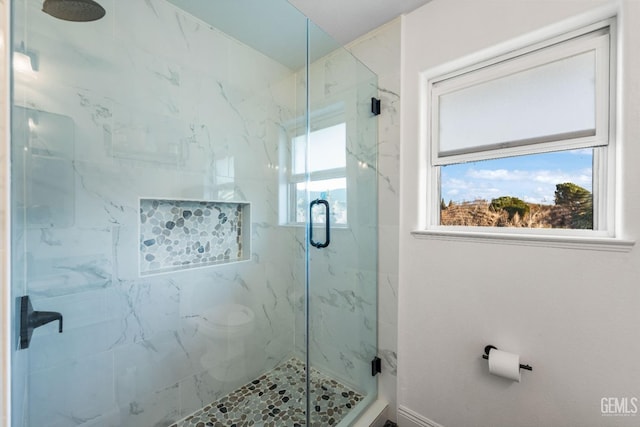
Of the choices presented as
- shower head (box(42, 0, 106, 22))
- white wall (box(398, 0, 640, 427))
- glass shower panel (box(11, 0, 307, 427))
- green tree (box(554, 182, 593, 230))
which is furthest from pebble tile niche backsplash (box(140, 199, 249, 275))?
green tree (box(554, 182, 593, 230))

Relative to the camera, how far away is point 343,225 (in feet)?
5.77

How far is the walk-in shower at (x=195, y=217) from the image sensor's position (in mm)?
1229

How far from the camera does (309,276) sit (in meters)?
1.73

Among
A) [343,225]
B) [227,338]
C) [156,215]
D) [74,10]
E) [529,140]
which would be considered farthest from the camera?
[227,338]

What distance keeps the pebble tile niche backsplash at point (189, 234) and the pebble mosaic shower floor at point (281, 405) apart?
940 mm

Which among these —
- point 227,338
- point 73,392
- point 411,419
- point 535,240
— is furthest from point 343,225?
point 73,392

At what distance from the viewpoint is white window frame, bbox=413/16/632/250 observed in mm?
1158

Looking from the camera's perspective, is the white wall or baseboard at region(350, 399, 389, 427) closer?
the white wall

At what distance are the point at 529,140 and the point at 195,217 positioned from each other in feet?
6.58

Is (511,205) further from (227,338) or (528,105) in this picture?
(227,338)

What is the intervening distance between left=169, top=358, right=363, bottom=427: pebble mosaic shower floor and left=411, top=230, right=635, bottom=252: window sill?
113cm

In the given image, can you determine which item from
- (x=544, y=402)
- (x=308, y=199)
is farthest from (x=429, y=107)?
(x=544, y=402)

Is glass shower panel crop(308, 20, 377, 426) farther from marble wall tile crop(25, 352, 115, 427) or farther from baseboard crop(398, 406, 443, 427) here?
marble wall tile crop(25, 352, 115, 427)

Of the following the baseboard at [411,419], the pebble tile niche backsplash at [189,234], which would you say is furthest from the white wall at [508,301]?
the pebble tile niche backsplash at [189,234]
